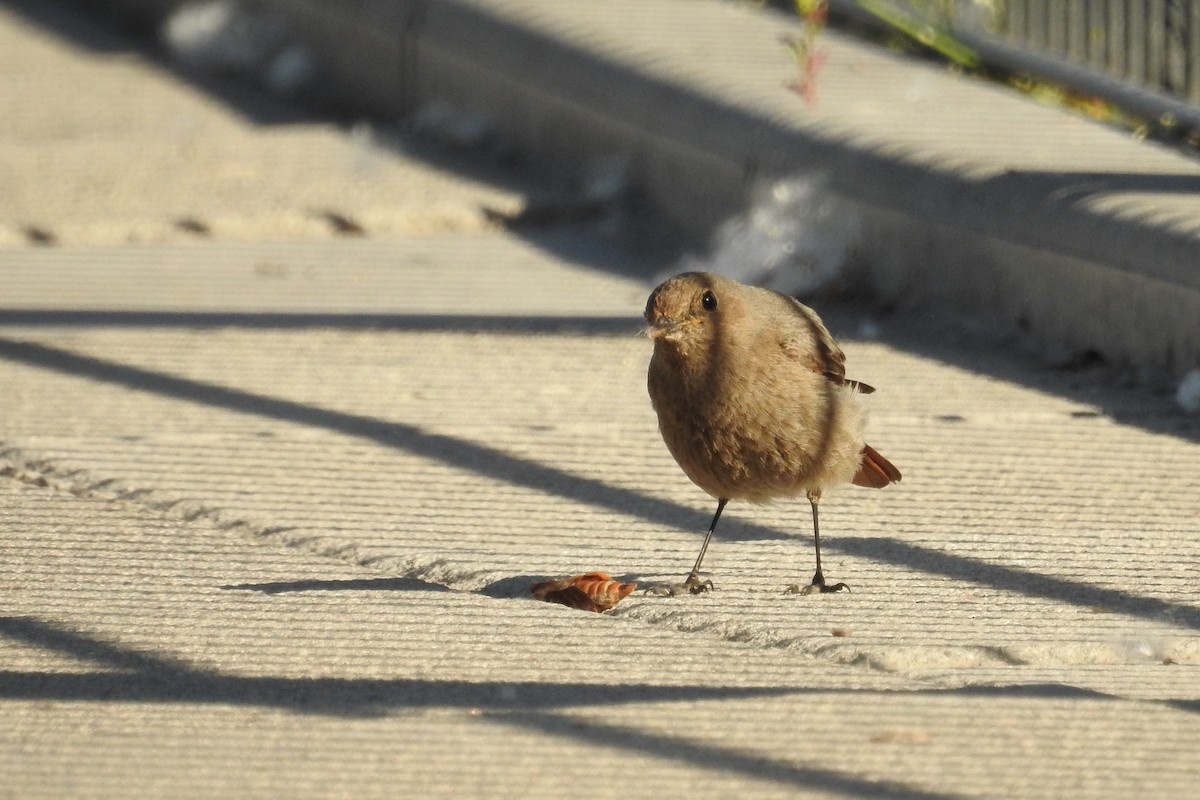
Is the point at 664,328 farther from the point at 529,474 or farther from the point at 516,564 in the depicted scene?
the point at 529,474

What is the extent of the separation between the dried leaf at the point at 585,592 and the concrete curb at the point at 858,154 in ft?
6.95

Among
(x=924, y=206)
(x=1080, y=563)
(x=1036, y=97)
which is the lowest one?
(x=1080, y=563)

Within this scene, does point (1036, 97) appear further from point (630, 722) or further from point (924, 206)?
point (630, 722)

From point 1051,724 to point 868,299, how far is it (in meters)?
3.33

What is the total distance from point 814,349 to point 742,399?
29 centimetres

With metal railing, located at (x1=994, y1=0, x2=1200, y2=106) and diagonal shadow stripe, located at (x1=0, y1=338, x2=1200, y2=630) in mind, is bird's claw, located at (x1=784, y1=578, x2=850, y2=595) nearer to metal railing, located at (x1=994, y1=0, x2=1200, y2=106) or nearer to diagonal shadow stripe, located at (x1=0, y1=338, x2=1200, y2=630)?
diagonal shadow stripe, located at (x1=0, y1=338, x2=1200, y2=630)

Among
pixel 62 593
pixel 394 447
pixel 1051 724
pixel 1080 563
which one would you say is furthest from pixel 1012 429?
pixel 62 593

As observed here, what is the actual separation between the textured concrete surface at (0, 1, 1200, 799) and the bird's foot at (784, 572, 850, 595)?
0.03m

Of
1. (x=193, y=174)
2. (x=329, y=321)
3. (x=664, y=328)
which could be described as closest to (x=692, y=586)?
(x=664, y=328)

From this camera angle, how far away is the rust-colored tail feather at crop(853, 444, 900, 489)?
181 inches

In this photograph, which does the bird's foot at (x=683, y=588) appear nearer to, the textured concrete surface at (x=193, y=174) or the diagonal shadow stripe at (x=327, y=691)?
the diagonal shadow stripe at (x=327, y=691)

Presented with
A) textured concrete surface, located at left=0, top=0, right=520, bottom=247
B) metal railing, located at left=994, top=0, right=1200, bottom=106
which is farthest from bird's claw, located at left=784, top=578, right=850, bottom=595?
textured concrete surface, located at left=0, top=0, right=520, bottom=247

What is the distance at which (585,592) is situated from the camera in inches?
166

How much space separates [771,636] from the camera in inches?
159
